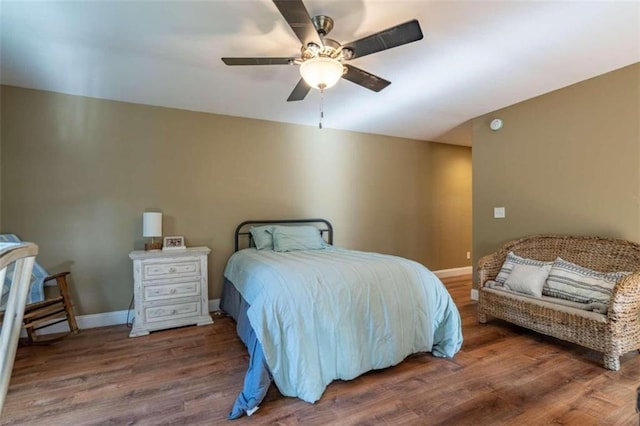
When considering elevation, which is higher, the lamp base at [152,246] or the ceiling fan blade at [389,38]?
the ceiling fan blade at [389,38]

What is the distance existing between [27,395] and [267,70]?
9.58ft

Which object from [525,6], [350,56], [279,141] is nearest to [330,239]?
A: [279,141]

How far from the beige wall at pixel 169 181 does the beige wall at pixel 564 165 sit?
1421mm

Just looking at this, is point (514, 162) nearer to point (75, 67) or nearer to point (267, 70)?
point (267, 70)

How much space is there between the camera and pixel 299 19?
169 cm

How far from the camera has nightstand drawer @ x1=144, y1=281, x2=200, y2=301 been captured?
3.11 meters

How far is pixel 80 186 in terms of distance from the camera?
3.27 meters

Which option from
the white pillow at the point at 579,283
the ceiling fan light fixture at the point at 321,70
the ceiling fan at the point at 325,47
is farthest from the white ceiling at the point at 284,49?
the white pillow at the point at 579,283

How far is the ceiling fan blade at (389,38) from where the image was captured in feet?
5.52

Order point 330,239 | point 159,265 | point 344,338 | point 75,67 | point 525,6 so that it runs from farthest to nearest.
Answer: point 330,239, point 159,265, point 75,67, point 344,338, point 525,6

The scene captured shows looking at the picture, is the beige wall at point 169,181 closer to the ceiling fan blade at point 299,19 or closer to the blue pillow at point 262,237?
the blue pillow at point 262,237

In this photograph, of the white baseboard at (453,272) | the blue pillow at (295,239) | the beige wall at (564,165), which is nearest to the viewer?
the beige wall at (564,165)

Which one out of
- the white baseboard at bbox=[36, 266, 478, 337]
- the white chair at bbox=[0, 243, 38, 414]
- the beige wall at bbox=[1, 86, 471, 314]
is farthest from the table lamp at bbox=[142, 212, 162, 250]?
the white chair at bbox=[0, 243, 38, 414]

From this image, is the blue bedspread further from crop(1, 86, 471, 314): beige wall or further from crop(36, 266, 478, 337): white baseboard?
crop(36, 266, 478, 337): white baseboard
